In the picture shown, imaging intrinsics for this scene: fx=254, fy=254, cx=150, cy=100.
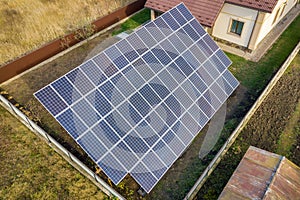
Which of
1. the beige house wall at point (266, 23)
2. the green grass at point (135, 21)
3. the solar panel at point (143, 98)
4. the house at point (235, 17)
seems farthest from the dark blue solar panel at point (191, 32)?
the green grass at point (135, 21)

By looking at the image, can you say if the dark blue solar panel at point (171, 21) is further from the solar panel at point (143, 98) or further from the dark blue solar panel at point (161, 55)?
the dark blue solar panel at point (161, 55)

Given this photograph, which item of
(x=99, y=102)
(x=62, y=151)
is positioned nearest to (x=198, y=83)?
(x=99, y=102)

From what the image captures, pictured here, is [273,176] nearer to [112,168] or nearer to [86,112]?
[112,168]

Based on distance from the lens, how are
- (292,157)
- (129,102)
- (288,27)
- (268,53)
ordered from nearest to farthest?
(129,102)
(292,157)
(268,53)
(288,27)

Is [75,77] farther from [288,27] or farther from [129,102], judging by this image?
[288,27]

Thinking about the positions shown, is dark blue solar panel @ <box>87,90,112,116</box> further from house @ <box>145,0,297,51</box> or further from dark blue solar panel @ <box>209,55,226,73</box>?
house @ <box>145,0,297,51</box>

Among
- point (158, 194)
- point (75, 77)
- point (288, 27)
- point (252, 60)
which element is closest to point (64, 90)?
point (75, 77)
